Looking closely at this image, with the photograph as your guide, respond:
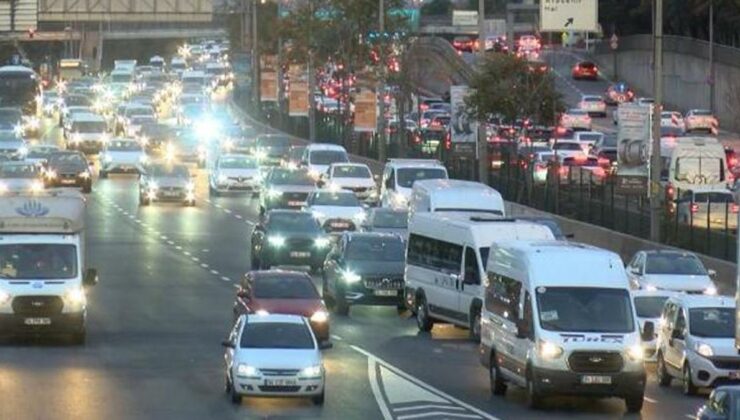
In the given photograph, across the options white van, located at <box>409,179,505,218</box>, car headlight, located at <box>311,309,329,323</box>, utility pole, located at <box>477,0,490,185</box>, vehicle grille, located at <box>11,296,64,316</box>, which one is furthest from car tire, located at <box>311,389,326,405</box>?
utility pole, located at <box>477,0,490,185</box>

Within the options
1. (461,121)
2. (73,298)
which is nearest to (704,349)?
(73,298)

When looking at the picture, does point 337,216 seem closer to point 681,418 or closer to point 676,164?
point 676,164

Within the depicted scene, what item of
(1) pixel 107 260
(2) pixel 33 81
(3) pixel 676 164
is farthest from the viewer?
(2) pixel 33 81

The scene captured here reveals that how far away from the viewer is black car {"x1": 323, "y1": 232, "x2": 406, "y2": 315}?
4394 centimetres

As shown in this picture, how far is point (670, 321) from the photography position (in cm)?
3488

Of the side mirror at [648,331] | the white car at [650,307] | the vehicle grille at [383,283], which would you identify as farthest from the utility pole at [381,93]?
the side mirror at [648,331]

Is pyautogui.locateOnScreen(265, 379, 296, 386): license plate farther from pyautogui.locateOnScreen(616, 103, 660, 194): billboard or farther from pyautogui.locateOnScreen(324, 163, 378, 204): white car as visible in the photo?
pyautogui.locateOnScreen(324, 163, 378, 204): white car

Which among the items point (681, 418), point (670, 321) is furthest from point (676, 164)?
point (681, 418)

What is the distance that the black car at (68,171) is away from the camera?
7344 cm

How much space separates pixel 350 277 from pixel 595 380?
1387 centimetres

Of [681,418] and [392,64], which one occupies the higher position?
[392,64]

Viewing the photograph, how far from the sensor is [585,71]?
141 meters

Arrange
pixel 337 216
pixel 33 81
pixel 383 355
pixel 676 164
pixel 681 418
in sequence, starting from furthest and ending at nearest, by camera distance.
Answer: pixel 33 81 < pixel 676 164 < pixel 337 216 < pixel 383 355 < pixel 681 418

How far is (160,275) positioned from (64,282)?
1239 cm
